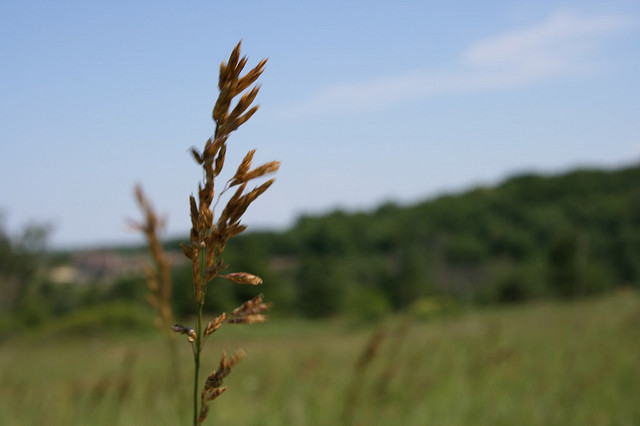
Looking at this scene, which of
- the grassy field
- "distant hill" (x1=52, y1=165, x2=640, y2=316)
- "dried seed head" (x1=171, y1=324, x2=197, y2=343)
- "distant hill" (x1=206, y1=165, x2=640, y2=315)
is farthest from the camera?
"distant hill" (x1=206, y1=165, x2=640, y2=315)

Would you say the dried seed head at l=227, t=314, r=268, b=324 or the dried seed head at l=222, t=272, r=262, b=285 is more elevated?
the dried seed head at l=222, t=272, r=262, b=285

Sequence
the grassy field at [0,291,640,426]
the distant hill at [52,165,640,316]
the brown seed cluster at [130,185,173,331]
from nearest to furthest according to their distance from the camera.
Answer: the brown seed cluster at [130,185,173,331] → the grassy field at [0,291,640,426] → the distant hill at [52,165,640,316]

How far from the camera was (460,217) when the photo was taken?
45969 mm

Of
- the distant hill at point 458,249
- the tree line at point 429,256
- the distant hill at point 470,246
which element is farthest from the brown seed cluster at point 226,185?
the distant hill at point 470,246

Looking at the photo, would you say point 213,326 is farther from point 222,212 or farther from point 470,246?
point 470,246

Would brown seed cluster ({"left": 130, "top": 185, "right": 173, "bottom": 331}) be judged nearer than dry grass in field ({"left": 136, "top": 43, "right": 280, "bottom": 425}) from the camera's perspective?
No

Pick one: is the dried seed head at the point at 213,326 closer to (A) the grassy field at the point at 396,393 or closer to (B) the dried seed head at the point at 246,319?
(B) the dried seed head at the point at 246,319

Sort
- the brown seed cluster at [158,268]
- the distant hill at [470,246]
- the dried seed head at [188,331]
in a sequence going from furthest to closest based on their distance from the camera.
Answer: the distant hill at [470,246], the brown seed cluster at [158,268], the dried seed head at [188,331]

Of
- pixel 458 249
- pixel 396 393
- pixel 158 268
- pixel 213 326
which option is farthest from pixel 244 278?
pixel 458 249

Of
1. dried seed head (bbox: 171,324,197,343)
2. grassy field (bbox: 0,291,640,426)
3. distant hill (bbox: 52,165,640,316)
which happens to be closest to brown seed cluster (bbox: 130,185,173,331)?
grassy field (bbox: 0,291,640,426)

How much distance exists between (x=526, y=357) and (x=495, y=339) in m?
2.33

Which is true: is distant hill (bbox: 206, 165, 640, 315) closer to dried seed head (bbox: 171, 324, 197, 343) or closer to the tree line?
the tree line

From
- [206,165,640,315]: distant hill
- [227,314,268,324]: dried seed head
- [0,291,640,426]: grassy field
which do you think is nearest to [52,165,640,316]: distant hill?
[206,165,640,315]: distant hill

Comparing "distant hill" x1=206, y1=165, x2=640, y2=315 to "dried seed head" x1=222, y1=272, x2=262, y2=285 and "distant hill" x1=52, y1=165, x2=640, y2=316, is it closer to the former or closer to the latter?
"distant hill" x1=52, y1=165, x2=640, y2=316
